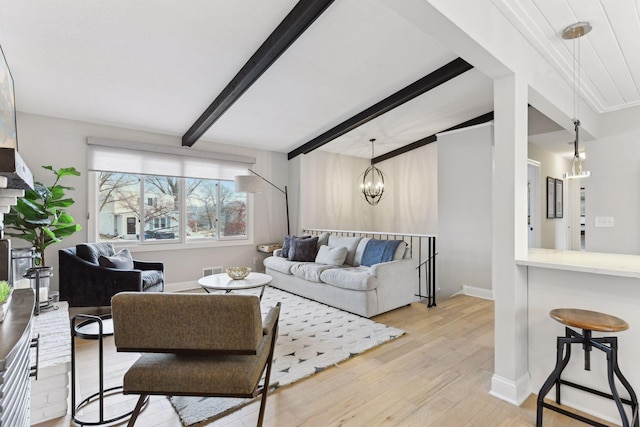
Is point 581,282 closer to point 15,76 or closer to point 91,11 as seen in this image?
point 91,11

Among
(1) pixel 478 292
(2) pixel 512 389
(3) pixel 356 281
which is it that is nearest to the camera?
(2) pixel 512 389

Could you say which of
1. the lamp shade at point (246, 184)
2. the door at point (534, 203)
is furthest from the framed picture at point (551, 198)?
the lamp shade at point (246, 184)

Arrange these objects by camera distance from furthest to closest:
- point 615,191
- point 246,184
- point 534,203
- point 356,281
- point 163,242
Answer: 1. point 534,203
2. point 163,242
3. point 246,184
4. point 615,191
5. point 356,281

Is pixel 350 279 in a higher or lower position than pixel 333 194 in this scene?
lower

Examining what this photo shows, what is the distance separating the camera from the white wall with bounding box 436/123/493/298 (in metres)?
4.50

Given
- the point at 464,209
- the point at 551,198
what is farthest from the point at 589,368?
the point at 551,198

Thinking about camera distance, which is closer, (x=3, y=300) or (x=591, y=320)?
(x=3, y=300)

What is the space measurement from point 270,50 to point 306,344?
9.06 feet

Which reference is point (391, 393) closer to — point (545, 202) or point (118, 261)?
point (118, 261)

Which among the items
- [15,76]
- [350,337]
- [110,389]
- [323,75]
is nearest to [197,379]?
[110,389]

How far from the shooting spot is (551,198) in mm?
5605

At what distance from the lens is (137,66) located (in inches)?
123

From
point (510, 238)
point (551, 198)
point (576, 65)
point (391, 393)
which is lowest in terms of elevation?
point (391, 393)

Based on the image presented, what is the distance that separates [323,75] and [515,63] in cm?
208
